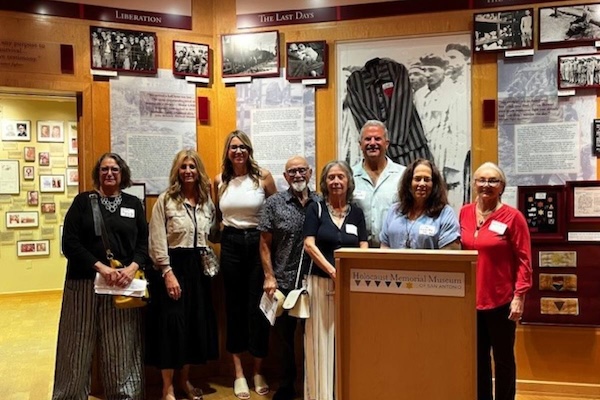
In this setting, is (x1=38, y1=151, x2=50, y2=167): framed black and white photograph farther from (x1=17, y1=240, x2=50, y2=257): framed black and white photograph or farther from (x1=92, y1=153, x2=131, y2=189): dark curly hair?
(x1=92, y1=153, x2=131, y2=189): dark curly hair

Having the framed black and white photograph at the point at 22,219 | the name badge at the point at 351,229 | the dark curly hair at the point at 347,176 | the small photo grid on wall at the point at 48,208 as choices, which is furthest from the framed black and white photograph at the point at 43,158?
the name badge at the point at 351,229

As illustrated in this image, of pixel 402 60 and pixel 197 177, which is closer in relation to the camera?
pixel 197 177

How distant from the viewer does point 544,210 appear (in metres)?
3.39

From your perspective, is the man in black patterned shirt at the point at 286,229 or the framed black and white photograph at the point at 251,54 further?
the framed black and white photograph at the point at 251,54

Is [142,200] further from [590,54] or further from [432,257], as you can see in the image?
[590,54]

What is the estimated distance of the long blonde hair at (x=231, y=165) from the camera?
3.36 meters

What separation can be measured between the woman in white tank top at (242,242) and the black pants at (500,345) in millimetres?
1310

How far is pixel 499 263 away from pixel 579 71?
1.51m

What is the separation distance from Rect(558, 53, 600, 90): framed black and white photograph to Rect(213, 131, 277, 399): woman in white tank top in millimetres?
1975

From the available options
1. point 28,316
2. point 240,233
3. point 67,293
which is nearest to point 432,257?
point 240,233

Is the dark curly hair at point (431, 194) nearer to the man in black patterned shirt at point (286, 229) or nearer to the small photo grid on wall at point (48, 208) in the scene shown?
the man in black patterned shirt at point (286, 229)

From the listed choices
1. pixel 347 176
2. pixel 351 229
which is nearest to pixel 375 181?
pixel 347 176

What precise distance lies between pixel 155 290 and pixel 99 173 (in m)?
0.79

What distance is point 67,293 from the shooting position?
3.18m
